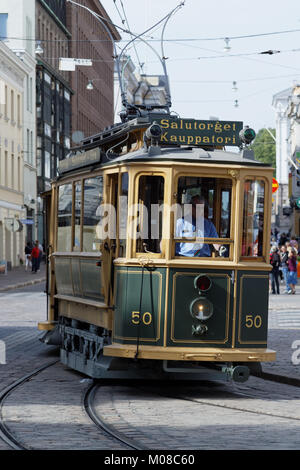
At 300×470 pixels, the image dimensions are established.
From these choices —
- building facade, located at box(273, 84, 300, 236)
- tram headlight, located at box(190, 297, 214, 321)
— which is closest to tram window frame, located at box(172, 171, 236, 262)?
tram headlight, located at box(190, 297, 214, 321)

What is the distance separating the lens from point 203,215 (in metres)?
12.1

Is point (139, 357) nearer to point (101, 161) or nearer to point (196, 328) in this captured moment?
point (196, 328)

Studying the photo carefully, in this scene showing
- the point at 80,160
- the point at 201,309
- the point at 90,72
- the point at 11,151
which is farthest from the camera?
the point at 90,72

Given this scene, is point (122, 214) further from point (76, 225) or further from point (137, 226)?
point (76, 225)

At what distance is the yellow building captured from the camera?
60.5m

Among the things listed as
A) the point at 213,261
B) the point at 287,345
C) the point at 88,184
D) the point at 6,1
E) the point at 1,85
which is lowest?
the point at 287,345

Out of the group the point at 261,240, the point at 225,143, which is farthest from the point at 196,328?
the point at 225,143

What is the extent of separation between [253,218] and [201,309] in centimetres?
123

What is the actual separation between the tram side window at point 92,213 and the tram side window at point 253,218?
1.75 m

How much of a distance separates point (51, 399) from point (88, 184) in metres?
2.89

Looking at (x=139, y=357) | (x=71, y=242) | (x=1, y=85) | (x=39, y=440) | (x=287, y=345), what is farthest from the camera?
(x=1, y=85)

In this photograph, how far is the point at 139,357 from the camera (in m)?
11.6

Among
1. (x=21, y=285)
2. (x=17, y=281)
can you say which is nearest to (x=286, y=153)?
(x=17, y=281)

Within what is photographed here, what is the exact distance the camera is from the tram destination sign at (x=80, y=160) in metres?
12.9
